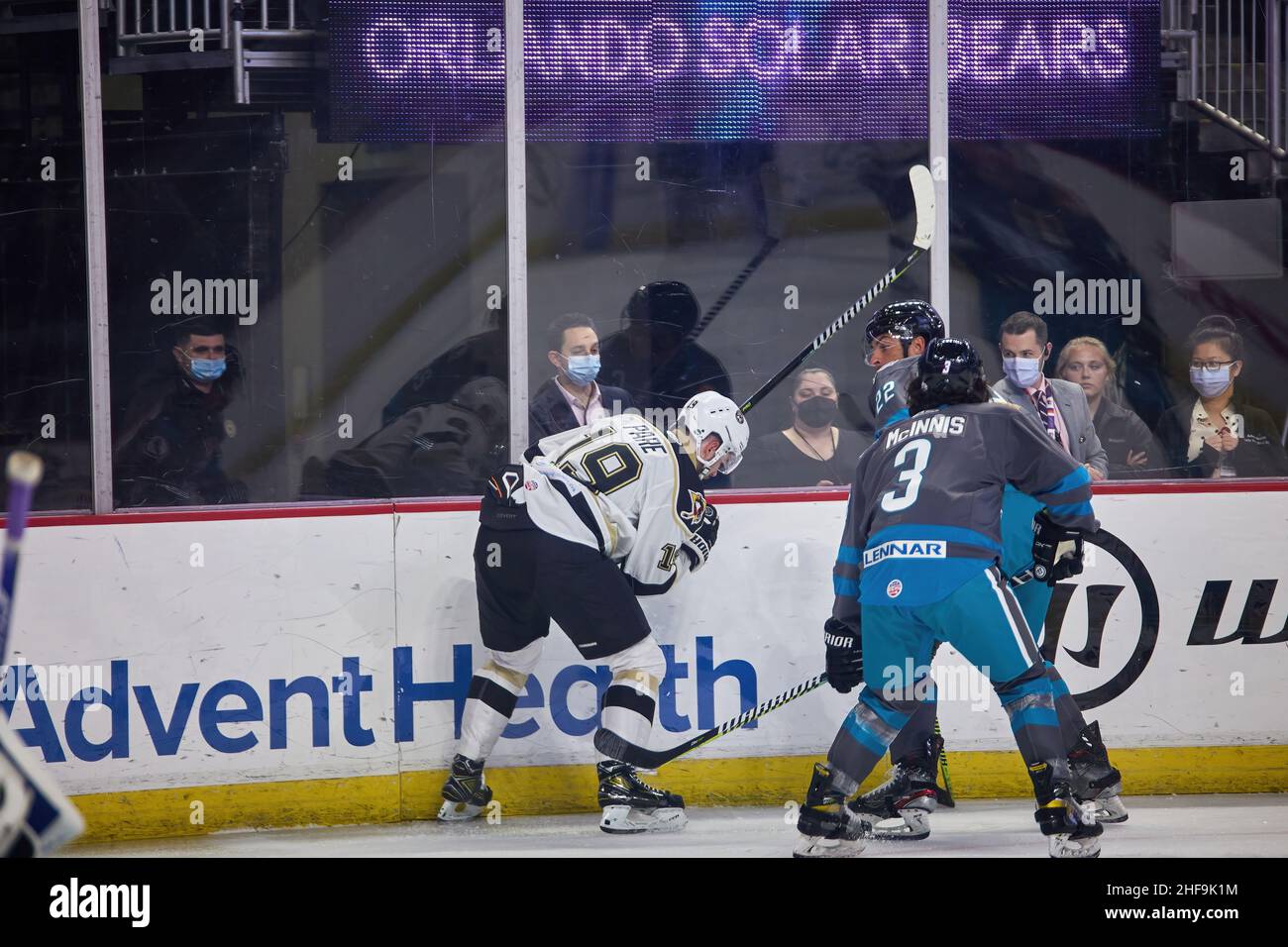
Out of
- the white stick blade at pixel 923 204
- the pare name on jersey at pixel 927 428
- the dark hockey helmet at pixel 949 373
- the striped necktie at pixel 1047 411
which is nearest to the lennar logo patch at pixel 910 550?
the pare name on jersey at pixel 927 428

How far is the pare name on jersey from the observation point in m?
3.37

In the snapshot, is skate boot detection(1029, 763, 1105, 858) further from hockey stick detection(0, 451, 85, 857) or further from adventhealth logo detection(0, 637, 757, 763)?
hockey stick detection(0, 451, 85, 857)

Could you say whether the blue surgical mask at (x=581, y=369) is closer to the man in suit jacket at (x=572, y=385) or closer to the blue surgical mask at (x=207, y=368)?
the man in suit jacket at (x=572, y=385)

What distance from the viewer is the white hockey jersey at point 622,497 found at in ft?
12.8

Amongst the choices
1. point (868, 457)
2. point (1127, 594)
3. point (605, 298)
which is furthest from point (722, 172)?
point (1127, 594)

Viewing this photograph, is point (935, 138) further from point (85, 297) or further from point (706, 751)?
point (85, 297)

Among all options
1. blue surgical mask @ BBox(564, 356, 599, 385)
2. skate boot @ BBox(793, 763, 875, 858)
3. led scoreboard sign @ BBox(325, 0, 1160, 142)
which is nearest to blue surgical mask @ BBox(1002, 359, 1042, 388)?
led scoreboard sign @ BBox(325, 0, 1160, 142)

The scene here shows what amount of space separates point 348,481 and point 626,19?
162cm

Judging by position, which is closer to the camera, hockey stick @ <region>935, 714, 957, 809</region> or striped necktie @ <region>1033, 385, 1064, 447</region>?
hockey stick @ <region>935, 714, 957, 809</region>

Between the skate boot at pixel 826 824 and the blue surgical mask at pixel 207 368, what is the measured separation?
81.8 inches

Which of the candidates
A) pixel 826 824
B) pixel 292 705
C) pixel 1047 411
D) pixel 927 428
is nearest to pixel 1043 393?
pixel 1047 411

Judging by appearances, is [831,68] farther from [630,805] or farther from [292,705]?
[292,705]

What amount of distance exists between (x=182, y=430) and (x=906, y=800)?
2.27 metres

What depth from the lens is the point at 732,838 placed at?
383 centimetres
